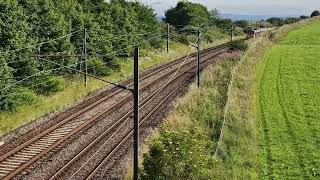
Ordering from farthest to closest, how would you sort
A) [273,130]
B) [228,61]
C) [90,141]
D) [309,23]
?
[309,23]
[228,61]
[273,130]
[90,141]

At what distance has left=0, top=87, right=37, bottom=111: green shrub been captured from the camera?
28.3 m

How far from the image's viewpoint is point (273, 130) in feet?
91.2

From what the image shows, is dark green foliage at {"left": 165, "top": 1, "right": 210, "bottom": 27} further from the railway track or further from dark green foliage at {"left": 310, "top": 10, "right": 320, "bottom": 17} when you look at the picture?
dark green foliage at {"left": 310, "top": 10, "right": 320, "bottom": 17}

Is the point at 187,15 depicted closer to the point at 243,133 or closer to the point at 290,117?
the point at 290,117

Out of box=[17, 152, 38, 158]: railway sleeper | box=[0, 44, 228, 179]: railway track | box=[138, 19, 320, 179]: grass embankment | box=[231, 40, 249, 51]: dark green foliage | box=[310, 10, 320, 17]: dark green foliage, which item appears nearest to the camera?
box=[138, 19, 320, 179]: grass embankment

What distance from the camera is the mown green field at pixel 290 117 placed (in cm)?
2219

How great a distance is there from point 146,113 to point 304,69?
24.0m

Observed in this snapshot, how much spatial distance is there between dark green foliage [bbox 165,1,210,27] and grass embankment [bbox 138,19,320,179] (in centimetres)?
3710

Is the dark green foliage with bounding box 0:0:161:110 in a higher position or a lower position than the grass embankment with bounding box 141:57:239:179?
higher

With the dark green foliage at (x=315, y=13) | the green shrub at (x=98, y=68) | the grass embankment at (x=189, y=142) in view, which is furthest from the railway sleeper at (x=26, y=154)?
the dark green foliage at (x=315, y=13)

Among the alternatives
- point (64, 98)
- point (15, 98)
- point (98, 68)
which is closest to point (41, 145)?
point (15, 98)

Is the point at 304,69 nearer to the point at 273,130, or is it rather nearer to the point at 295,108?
the point at 295,108

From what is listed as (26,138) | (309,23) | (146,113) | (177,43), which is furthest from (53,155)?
(309,23)

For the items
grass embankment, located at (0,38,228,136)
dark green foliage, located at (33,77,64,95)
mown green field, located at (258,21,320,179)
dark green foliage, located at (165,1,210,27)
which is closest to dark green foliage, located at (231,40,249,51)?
mown green field, located at (258,21,320,179)
